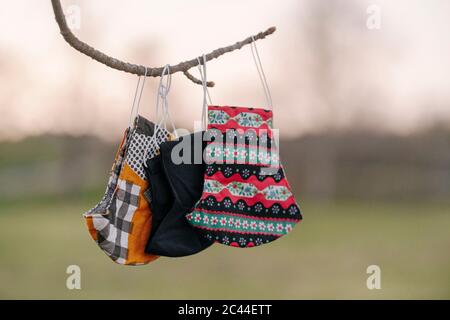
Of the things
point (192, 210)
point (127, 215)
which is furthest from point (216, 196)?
point (127, 215)

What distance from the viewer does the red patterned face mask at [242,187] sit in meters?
0.92

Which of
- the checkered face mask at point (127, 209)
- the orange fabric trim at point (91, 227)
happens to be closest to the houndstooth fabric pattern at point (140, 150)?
the checkered face mask at point (127, 209)

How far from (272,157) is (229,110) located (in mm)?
109

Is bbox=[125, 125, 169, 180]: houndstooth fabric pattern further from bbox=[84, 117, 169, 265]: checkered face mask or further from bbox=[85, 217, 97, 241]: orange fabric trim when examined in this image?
bbox=[85, 217, 97, 241]: orange fabric trim

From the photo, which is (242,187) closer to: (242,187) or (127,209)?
(242,187)

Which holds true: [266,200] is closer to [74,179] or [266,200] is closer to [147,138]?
[147,138]

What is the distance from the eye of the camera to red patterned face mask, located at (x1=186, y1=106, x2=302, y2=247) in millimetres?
917

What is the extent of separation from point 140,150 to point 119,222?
0.12 m

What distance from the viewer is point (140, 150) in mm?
945

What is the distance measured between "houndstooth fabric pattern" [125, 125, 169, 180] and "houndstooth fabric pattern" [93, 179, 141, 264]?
0.10 feet

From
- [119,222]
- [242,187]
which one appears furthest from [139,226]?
[242,187]

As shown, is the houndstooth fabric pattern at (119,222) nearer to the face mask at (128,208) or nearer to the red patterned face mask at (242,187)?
the face mask at (128,208)

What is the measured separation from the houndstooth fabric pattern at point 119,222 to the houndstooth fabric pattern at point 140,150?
0.10 feet

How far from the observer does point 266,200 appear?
36.9 inches
